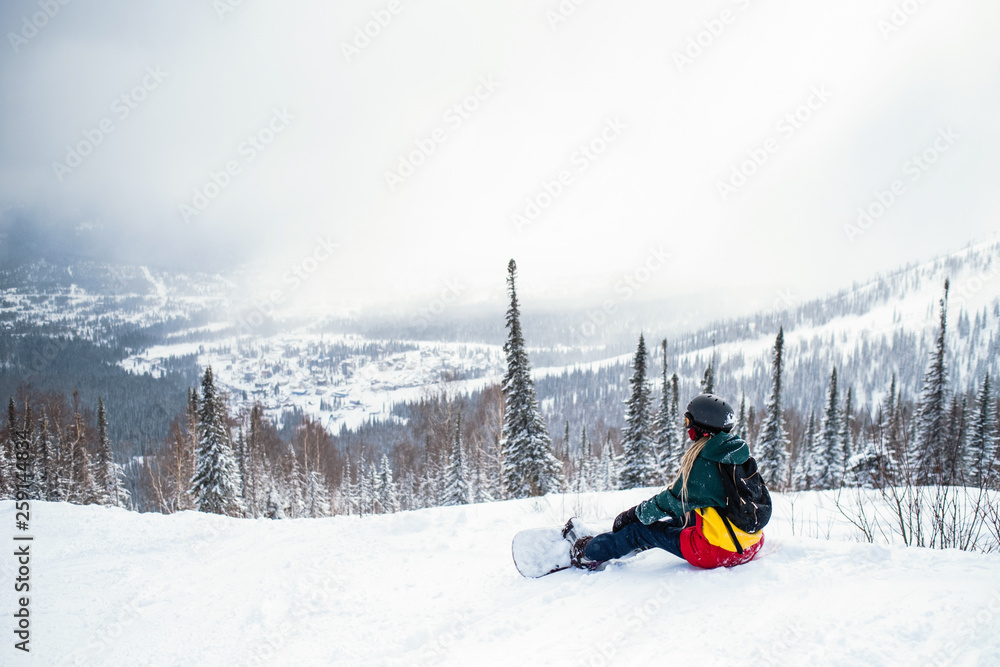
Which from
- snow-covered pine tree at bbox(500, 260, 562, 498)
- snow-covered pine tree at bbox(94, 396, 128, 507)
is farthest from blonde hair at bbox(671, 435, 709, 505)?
snow-covered pine tree at bbox(94, 396, 128, 507)

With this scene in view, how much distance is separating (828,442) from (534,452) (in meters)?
24.4

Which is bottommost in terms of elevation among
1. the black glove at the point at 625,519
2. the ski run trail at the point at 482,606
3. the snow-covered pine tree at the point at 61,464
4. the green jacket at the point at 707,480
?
the snow-covered pine tree at the point at 61,464

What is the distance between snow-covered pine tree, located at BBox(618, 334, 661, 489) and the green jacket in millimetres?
22099

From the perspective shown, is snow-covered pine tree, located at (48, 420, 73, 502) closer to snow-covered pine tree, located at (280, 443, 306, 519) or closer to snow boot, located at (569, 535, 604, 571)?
snow-covered pine tree, located at (280, 443, 306, 519)

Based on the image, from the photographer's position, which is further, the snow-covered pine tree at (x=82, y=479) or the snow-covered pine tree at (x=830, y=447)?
the snow-covered pine tree at (x=830, y=447)

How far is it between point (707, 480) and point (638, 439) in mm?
23027

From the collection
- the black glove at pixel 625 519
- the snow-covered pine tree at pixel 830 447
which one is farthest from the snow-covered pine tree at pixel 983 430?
the black glove at pixel 625 519

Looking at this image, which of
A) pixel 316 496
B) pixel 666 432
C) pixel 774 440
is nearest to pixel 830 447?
pixel 774 440

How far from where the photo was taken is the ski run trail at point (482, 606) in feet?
7.36

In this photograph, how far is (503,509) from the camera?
6.51m

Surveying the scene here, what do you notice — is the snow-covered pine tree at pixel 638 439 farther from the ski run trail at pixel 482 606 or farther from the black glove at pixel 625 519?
the black glove at pixel 625 519

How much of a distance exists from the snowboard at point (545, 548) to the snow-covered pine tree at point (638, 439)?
866 inches

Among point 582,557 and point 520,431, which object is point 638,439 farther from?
point 582,557

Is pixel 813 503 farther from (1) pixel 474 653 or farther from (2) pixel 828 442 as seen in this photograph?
(2) pixel 828 442
